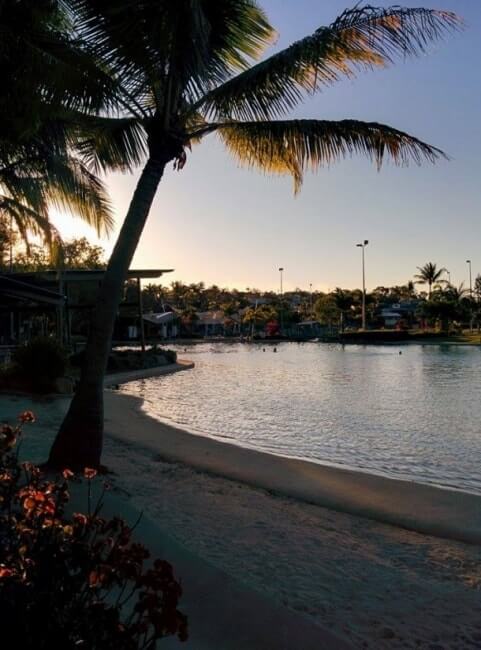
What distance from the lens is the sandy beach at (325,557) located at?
13.0 ft

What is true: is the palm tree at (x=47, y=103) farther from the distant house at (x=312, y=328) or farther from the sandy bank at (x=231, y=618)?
the distant house at (x=312, y=328)

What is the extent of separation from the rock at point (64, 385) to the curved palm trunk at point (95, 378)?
10337mm

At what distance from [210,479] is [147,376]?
63.7ft

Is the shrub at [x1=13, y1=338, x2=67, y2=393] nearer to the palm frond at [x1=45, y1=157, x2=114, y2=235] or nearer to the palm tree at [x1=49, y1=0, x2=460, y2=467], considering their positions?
the palm frond at [x1=45, y1=157, x2=114, y2=235]

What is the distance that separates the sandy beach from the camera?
13.0 ft

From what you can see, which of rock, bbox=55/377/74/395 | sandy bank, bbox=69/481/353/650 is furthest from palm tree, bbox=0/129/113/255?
sandy bank, bbox=69/481/353/650

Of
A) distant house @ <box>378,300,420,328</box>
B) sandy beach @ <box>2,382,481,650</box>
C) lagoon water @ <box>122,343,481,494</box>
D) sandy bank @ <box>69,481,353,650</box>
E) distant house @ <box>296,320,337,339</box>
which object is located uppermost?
distant house @ <box>378,300,420,328</box>

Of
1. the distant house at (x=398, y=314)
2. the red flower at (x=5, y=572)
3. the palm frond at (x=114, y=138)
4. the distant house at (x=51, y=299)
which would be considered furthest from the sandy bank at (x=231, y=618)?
the distant house at (x=398, y=314)

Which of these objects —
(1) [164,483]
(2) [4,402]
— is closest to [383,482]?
(1) [164,483]

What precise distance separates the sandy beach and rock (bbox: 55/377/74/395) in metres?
8.88

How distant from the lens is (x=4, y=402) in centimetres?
1440

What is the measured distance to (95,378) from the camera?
23.2 feet

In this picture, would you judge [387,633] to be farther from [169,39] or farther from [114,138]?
[114,138]

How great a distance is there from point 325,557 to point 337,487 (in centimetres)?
298
